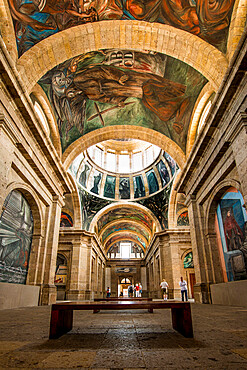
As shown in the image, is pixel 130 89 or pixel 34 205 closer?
pixel 34 205

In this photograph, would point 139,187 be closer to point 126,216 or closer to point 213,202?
point 126,216

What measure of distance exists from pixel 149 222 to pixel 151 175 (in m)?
5.75

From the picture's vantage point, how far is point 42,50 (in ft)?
25.5

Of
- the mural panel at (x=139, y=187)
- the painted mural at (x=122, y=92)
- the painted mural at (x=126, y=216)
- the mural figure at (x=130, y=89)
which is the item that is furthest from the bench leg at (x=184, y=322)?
the painted mural at (x=126, y=216)

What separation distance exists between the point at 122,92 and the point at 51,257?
822 cm

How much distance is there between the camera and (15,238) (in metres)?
8.14

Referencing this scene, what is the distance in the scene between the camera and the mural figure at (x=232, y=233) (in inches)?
301

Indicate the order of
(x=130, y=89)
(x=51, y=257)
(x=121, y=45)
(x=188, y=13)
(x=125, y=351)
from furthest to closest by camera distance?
(x=130, y=89), (x=51, y=257), (x=121, y=45), (x=188, y=13), (x=125, y=351)

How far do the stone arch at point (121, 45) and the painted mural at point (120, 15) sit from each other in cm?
17

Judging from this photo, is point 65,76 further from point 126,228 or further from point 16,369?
point 126,228

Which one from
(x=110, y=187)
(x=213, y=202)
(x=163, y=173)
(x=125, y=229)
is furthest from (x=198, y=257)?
(x=125, y=229)

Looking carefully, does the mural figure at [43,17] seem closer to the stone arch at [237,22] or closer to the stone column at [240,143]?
the stone arch at [237,22]

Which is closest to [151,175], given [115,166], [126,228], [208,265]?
[115,166]

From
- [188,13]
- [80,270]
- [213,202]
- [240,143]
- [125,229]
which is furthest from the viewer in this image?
[125,229]
